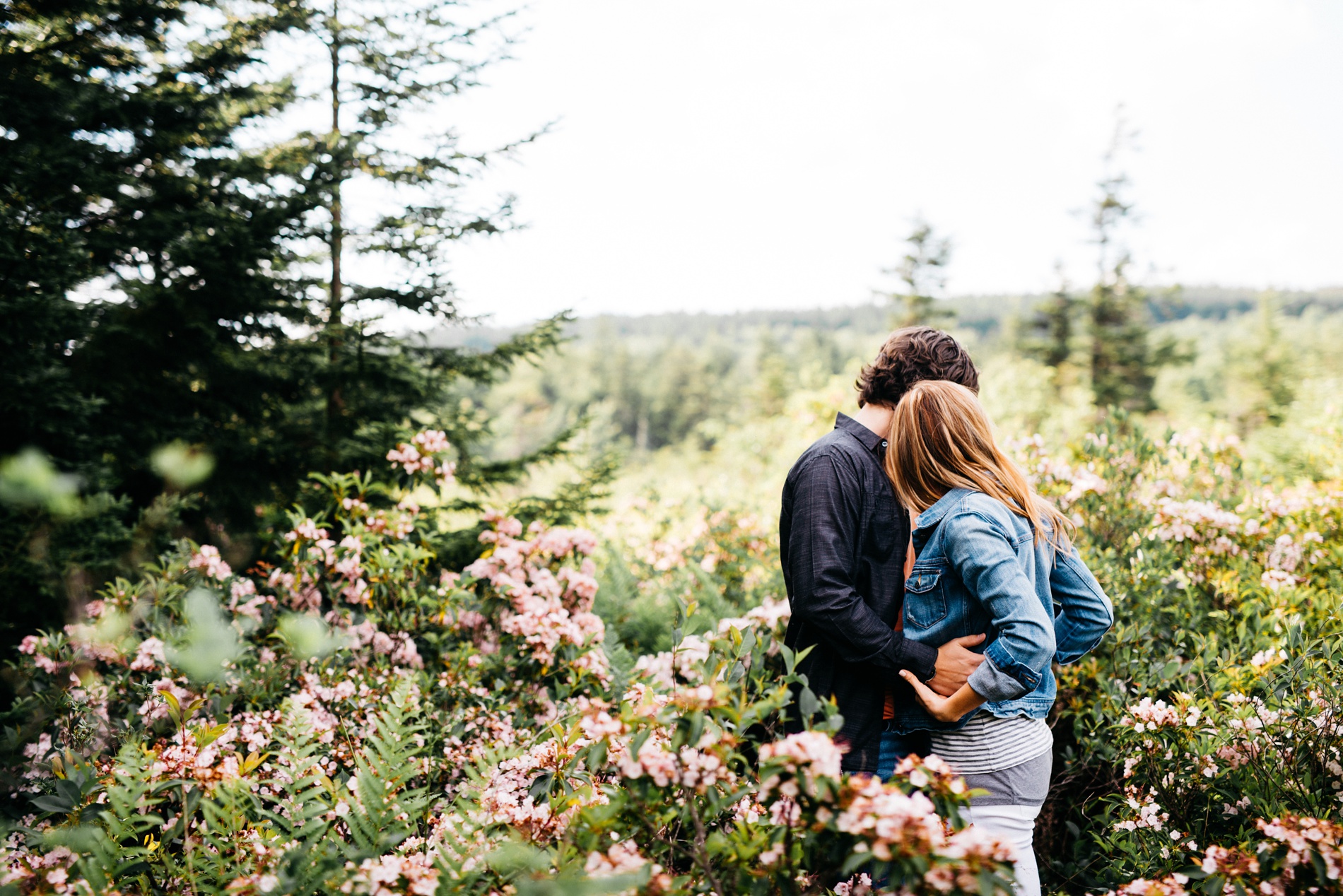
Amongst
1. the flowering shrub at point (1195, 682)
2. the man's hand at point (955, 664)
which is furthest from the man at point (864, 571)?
the flowering shrub at point (1195, 682)

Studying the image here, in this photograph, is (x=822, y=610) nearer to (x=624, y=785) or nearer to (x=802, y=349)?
(x=624, y=785)

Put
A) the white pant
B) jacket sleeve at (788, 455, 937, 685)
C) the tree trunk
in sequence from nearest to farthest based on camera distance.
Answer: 1. the white pant
2. jacket sleeve at (788, 455, 937, 685)
3. the tree trunk

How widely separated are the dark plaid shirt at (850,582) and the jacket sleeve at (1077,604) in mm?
486

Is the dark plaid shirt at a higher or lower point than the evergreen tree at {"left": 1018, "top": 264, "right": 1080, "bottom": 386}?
lower

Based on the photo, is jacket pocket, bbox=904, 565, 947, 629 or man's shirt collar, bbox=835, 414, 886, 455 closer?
jacket pocket, bbox=904, 565, 947, 629

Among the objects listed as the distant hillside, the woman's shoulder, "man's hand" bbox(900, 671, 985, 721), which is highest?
the distant hillside

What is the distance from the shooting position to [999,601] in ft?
5.81

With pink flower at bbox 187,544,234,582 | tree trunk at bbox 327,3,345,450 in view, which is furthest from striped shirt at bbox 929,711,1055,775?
tree trunk at bbox 327,3,345,450

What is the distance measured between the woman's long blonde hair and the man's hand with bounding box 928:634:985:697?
0.39m

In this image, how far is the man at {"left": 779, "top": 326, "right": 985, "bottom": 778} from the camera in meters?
1.95

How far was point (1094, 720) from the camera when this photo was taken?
111 inches

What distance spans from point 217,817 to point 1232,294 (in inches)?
6030

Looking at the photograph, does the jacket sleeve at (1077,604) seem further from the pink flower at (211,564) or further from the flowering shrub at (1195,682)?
the pink flower at (211,564)

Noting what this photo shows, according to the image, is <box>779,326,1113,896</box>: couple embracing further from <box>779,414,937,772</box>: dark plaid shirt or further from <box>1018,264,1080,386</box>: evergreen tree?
<box>1018,264,1080,386</box>: evergreen tree
